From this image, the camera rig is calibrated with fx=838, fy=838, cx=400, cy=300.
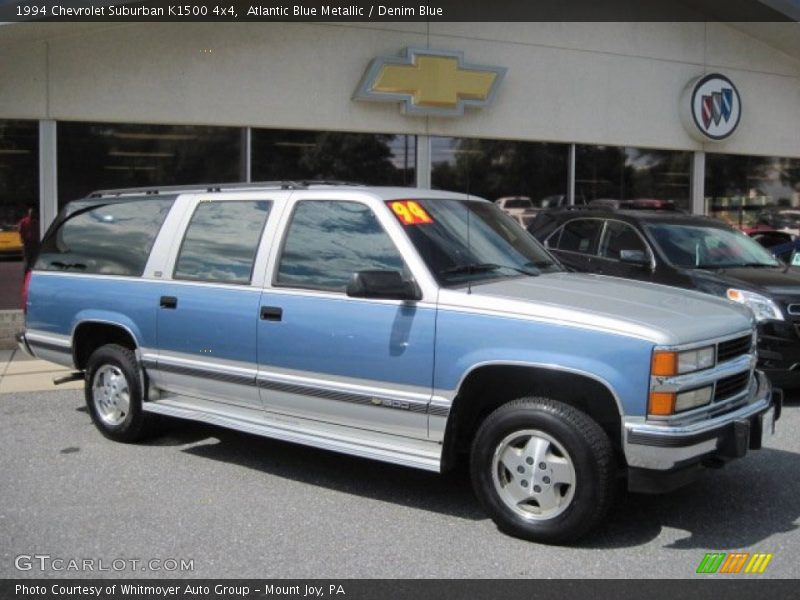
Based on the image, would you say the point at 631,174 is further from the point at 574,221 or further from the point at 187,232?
the point at 187,232

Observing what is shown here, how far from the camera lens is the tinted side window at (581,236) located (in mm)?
9000

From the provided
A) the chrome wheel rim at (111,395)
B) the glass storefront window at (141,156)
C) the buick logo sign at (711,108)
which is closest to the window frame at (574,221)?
the chrome wheel rim at (111,395)

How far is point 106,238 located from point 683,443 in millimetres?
4469

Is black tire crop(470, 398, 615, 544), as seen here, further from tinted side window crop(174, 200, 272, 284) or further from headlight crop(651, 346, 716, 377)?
tinted side window crop(174, 200, 272, 284)

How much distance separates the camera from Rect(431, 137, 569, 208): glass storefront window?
13.0 m

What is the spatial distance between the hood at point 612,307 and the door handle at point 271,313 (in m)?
1.11

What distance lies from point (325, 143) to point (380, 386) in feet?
26.0

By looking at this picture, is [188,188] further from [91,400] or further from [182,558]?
[182,558]

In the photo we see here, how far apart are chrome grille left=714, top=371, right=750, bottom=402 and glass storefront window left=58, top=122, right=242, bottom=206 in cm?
844

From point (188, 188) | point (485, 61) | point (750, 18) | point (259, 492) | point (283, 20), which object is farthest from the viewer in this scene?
point (750, 18)

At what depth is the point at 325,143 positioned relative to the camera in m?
12.1

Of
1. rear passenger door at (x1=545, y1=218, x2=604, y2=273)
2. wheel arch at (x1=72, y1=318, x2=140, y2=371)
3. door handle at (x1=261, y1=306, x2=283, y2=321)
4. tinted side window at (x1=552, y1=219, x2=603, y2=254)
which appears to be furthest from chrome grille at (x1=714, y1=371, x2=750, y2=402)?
tinted side window at (x1=552, y1=219, x2=603, y2=254)
